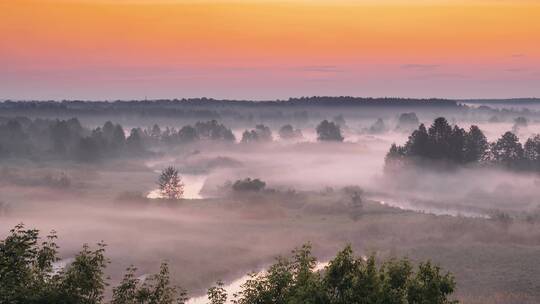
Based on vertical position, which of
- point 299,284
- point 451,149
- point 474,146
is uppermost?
point 299,284

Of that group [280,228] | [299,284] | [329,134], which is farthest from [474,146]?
[299,284]

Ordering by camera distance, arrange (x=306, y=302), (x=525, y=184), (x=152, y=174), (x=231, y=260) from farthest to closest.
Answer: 1. (x=152, y=174)
2. (x=525, y=184)
3. (x=231, y=260)
4. (x=306, y=302)

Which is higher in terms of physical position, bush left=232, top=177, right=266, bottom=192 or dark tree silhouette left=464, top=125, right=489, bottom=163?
dark tree silhouette left=464, top=125, right=489, bottom=163

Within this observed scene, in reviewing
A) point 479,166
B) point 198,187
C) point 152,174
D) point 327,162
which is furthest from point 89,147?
point 479,166

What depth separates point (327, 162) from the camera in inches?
6289

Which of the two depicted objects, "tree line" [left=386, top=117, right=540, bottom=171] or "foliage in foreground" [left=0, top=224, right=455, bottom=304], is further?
"tree line" [left=386, top=117, right=540, bottom=171]

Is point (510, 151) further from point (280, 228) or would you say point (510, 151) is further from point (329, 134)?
point (329, 134)

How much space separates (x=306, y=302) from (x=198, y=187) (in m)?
108

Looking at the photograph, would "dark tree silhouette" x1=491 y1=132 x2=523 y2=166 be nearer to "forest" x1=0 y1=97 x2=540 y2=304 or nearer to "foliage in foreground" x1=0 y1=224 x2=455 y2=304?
"forest" x1=0 y1=97 x2=540 y2=304

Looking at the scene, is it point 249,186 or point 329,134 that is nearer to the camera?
point 249,186

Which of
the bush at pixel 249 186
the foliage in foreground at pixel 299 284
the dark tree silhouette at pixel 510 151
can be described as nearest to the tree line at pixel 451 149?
the dark tree silhouette at pixel 510 151

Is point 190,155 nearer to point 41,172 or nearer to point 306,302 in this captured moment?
point 41,172

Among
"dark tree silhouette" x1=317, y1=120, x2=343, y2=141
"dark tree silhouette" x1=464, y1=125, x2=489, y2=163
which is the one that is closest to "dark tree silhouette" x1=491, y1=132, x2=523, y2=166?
"dark tree silhouette" x1=464, y1=125, x2=489, y2=163

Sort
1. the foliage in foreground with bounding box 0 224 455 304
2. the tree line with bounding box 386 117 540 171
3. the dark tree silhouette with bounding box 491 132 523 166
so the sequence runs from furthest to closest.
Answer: the tree line with bounding box 386 117 540 171 → the dark tree silhouette with bounding box 491 132 523 166 → the foliage in foreground with bounding box 0 224 455 304
